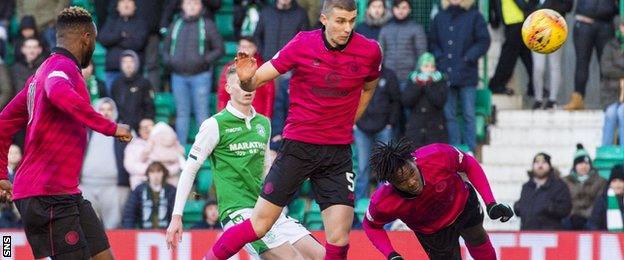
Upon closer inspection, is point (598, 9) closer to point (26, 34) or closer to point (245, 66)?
point (26, 34)

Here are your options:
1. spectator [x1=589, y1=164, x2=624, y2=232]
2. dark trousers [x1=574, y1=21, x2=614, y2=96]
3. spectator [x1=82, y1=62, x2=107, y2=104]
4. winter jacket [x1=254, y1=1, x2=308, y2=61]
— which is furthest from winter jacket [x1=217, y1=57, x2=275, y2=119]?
dark trousers [x1=574, y1=21, x2=614, y2=96]

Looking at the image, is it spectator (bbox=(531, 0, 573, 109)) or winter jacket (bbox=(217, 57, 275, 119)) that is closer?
winter jacket (bbox=(217, 57, 275, 119))

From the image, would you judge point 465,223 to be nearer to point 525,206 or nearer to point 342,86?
point 342,86

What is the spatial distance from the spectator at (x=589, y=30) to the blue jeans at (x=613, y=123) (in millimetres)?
694

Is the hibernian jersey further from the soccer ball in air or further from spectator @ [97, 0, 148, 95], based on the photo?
spectator @ [97, 0, 148, 95]

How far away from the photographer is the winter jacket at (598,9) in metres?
17.3

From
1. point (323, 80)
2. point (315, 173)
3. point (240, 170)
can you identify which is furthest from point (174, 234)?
point (323, 80)

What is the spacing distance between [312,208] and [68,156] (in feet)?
23.1

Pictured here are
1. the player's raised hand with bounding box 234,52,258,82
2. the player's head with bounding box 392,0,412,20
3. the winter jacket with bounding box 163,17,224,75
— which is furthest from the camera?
the winter jacket with bounding box 163,17,224,75

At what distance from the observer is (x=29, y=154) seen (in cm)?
1004

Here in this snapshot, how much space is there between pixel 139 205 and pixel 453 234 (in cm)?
504

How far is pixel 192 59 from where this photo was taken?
17.5 meters

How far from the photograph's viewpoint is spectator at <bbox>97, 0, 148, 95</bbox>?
17672 mm

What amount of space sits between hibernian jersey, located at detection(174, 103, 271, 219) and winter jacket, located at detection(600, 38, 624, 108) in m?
6.76
